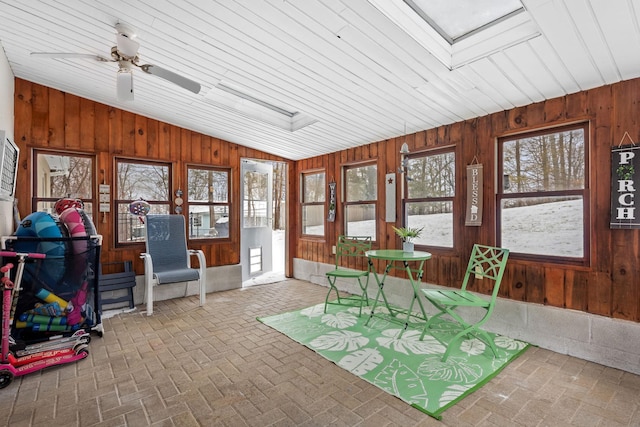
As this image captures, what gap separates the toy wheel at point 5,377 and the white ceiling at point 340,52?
2712mm

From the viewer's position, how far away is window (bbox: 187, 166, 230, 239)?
198 inches

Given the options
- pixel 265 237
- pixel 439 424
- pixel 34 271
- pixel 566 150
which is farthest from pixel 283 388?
pixel 265 237

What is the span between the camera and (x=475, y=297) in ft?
9.77

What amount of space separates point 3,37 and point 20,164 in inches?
61.2

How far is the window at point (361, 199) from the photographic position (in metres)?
4.80

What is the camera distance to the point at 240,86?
333 cm

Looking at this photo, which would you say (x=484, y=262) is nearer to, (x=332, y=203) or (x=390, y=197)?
(x=390, y=197)

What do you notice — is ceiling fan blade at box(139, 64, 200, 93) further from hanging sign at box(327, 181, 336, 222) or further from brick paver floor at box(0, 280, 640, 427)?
hanging sign at box(327, 181, 336, 222)

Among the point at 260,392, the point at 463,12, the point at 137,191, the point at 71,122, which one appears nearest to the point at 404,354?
the point at 260,392

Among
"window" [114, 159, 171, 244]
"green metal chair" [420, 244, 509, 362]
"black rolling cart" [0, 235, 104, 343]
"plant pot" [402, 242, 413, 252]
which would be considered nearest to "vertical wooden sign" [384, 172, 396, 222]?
"plant pot" [402, 242, 413, 252]

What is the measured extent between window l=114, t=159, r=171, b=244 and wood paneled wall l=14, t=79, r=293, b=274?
116mm

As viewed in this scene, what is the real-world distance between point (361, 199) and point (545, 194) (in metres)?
2.47

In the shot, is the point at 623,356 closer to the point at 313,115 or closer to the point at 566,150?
the point at 566,150

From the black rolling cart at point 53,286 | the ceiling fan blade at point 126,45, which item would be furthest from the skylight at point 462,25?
the black rolling cart at point 53,286
